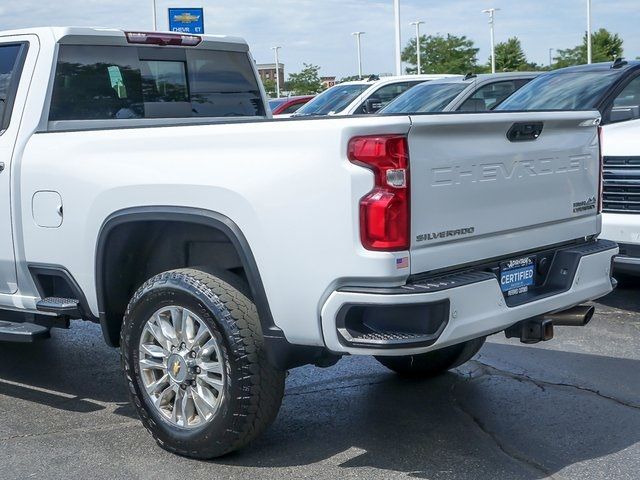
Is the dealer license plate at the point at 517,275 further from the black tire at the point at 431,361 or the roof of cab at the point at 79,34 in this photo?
the roof of cab at the point at 79,34

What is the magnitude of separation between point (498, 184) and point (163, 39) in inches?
107

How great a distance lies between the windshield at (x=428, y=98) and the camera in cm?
1247

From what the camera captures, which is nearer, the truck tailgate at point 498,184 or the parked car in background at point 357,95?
the truck tailgate at point 498,184

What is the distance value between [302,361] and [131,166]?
1.26 m

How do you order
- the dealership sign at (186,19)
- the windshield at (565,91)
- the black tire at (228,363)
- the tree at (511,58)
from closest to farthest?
the black tire at (228,363)
the windshield at (565,91)
the dealership sign at (186,19)
the tree at (511,58)

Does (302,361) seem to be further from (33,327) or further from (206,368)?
(33,327)

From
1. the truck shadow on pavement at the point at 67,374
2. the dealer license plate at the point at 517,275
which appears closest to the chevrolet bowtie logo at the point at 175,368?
the truck shadow on pavement at the point at 67,374

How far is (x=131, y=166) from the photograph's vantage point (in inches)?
183

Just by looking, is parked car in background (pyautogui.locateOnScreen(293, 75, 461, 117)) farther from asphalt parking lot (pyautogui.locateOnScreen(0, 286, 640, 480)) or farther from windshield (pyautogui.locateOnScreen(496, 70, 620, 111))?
asphalt parking lot (pyautogui.locateOnScreen(0, 286, 640, 480))

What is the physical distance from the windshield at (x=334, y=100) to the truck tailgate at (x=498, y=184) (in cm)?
1110

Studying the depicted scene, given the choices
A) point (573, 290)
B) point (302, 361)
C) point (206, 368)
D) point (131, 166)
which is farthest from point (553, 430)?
point (131, 166)

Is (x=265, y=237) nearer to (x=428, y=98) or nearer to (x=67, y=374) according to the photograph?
(x=67, y=374)

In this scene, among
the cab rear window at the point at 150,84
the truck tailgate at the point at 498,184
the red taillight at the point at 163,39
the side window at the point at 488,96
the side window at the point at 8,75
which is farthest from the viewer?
the side window at the point at 488,96

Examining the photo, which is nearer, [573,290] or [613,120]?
[573,290]
